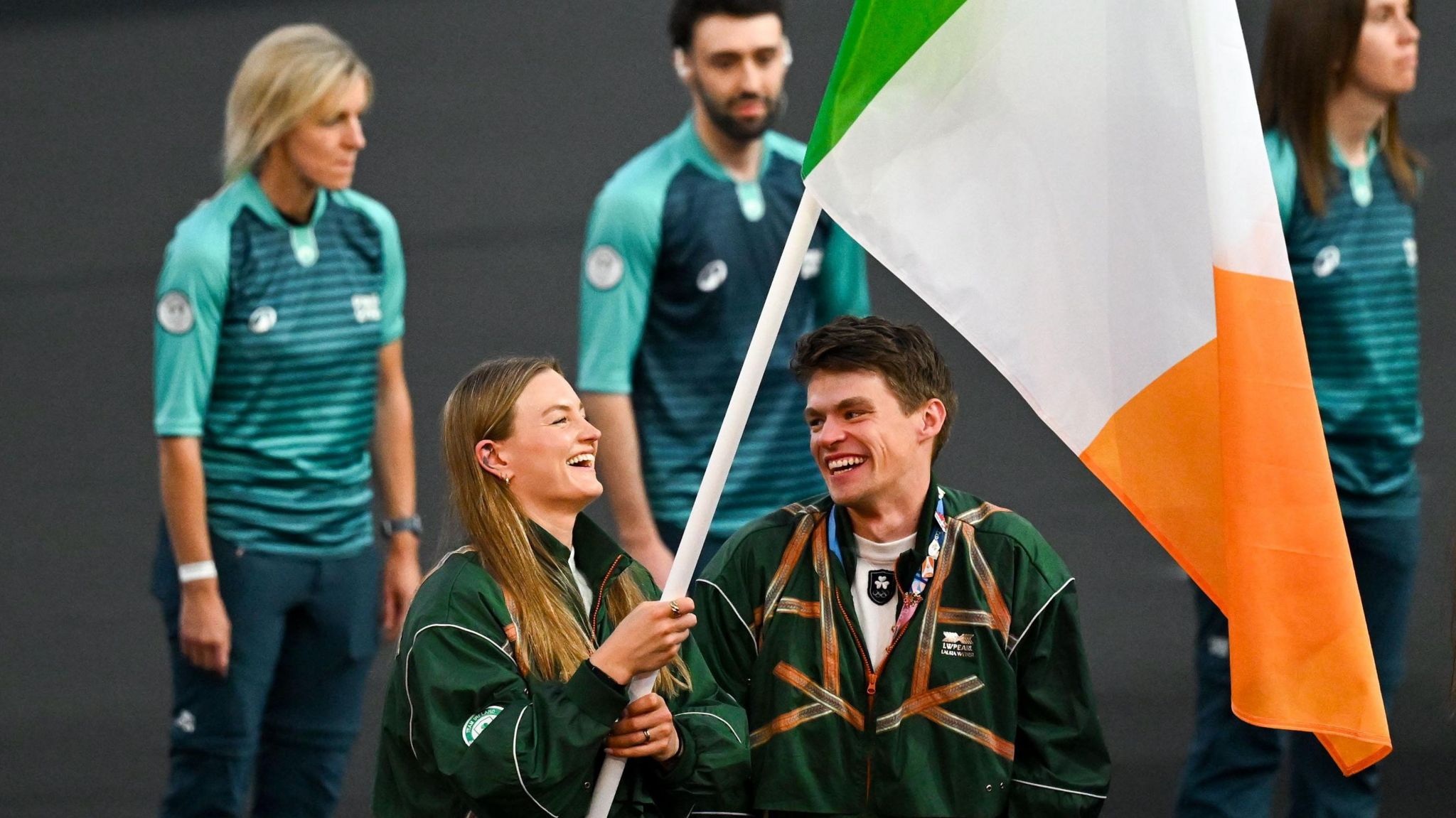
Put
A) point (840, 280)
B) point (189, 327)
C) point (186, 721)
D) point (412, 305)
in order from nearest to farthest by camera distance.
→ point (189, 327)
point (186, 721)
point (840, 280)
point (412, 305)

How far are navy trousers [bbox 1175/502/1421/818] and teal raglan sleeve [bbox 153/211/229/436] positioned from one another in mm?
2421

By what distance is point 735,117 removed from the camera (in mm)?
5426

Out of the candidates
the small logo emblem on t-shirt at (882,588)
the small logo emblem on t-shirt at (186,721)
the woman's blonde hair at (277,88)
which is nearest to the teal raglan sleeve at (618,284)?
the woman's blonde hair at (277,88)

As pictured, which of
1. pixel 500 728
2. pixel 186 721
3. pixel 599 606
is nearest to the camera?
pixel 500 728

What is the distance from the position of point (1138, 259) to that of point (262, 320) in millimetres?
2439

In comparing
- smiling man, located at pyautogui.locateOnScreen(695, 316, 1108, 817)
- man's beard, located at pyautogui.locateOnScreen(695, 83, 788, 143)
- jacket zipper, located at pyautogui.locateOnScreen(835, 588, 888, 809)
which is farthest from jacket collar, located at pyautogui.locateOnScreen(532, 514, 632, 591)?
man's beard, located at pyautogui.locateOnScreen(695, 83, 788, 143)

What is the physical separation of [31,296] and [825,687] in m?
7.87

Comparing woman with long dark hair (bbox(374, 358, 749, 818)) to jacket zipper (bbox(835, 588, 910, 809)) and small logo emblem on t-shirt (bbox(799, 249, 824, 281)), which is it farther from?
small logo emblem on t-shirt (bbox(799, 249, 824, 281))

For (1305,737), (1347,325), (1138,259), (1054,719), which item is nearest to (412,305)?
(1347,325)

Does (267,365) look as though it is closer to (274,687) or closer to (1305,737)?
(274,687)

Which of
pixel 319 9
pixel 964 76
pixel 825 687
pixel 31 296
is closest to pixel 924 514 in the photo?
pixel 825 687

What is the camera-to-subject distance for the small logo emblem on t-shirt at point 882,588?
3.73m

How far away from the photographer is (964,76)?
11.5ft

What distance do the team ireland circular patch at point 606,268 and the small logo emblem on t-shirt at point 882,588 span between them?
179cm
